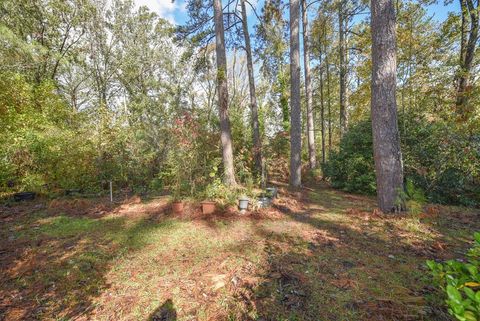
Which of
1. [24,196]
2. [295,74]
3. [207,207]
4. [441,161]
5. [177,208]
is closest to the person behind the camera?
[207,207]

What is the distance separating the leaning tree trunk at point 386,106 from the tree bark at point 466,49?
3966 millimetres

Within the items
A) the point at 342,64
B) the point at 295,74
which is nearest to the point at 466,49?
the point at 342,64

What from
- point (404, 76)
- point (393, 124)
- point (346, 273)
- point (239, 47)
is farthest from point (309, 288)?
point (239, 47)

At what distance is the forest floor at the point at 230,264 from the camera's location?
1904 millimetres

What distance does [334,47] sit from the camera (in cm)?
1046

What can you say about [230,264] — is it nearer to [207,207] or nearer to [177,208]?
[207,207]

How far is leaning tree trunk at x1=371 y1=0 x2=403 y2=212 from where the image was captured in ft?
11.7

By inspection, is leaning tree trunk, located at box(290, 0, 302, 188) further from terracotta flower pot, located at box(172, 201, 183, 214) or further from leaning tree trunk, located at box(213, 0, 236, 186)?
terracotta flower pot, located at box(172, 201, 183, 214)

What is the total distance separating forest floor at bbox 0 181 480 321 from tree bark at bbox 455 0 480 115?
3634 millimetres

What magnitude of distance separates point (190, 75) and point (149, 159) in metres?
9.01

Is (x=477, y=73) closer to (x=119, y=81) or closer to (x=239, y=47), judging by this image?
(x=239, y=47)

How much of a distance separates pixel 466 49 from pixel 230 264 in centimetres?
914

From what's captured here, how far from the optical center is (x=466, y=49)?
20.7 feet

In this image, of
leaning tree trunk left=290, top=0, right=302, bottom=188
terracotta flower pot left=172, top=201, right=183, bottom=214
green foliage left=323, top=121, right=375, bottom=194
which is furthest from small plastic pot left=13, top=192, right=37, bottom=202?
green foliage left=323, top=121, right=375, bottom=194
